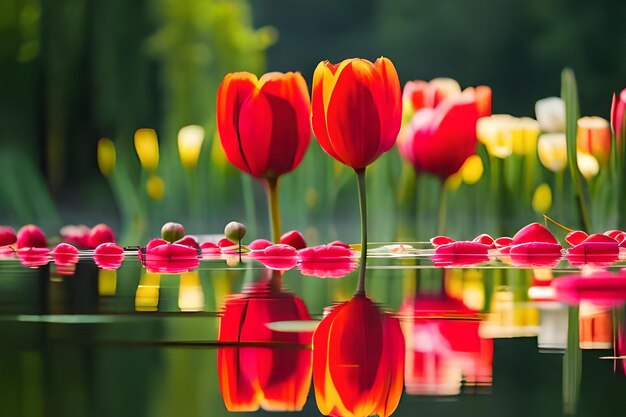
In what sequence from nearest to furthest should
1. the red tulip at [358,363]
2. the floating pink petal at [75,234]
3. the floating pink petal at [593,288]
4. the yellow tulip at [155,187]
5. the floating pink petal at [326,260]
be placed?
1. the red tulip at [358,363]
2. the floating pink petal at [593,288]
3. the floating pink petal at [326,260]
4. the floating pink petal at [75,234]
5. the yellow tulip at [155,187]

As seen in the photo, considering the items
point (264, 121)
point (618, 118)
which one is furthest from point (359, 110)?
point (618, 118)

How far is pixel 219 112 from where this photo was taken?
2.18 feet

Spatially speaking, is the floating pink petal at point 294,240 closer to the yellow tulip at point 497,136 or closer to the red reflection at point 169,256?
the red reflection at point 169,256

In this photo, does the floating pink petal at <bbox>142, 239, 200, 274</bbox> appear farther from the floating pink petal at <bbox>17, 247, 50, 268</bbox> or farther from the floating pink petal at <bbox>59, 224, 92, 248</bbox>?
the floating pink petal at <bbox>59, 224, 92, 248</bbox>

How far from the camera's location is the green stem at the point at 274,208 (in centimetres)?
67

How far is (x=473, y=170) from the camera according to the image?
1.07m

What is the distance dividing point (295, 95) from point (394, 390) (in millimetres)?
455

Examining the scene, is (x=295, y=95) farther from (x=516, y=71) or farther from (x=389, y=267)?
(x=516, y=71)

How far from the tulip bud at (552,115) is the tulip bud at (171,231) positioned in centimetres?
51

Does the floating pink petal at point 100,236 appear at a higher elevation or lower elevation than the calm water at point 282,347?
higher

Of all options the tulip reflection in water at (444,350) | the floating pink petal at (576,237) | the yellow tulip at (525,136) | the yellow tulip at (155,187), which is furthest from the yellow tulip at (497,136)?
the tulip reflection in water at (444,350)

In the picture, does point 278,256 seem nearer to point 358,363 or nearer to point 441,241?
point 441,241

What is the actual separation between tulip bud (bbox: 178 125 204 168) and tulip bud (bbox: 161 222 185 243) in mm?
310

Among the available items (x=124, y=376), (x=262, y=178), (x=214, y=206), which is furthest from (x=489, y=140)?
(x=124, y=376)
